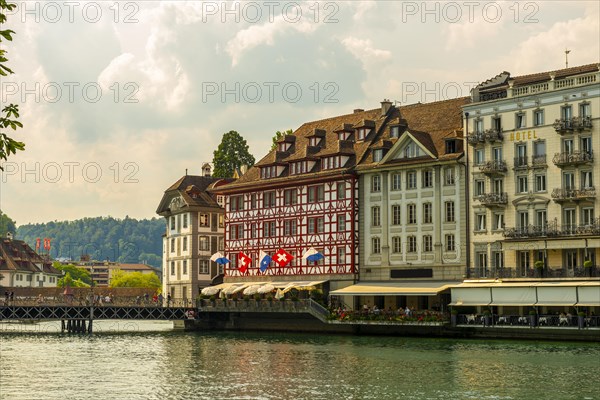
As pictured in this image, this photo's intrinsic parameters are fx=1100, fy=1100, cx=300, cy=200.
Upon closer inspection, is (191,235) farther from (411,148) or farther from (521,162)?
(521,162)

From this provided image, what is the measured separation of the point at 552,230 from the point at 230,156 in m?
52.3

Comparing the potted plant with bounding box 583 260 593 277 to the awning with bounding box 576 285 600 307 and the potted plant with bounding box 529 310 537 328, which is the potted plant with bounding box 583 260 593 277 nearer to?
the awning with bounding box 576 285 600 307

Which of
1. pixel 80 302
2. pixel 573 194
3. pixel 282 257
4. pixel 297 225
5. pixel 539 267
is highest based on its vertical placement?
→ pixel 573 194

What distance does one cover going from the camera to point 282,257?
316 feet

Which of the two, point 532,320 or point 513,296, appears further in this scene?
point 513,296

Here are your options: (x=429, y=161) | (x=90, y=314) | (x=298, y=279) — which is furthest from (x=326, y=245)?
(x=90, y=314)

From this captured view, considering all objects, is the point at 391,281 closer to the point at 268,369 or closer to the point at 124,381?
the point at 268,369

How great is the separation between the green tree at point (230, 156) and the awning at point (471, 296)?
4558cm

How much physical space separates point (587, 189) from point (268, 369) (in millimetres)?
31152

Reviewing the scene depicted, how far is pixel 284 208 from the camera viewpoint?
9875 cm

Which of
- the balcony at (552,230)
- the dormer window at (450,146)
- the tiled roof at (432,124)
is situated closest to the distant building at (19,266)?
the tiled roof at (432,124)

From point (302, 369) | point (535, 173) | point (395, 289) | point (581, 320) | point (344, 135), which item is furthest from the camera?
point (344, 135)

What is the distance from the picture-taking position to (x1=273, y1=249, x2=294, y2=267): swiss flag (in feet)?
315

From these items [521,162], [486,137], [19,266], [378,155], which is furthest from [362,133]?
[19,266]
